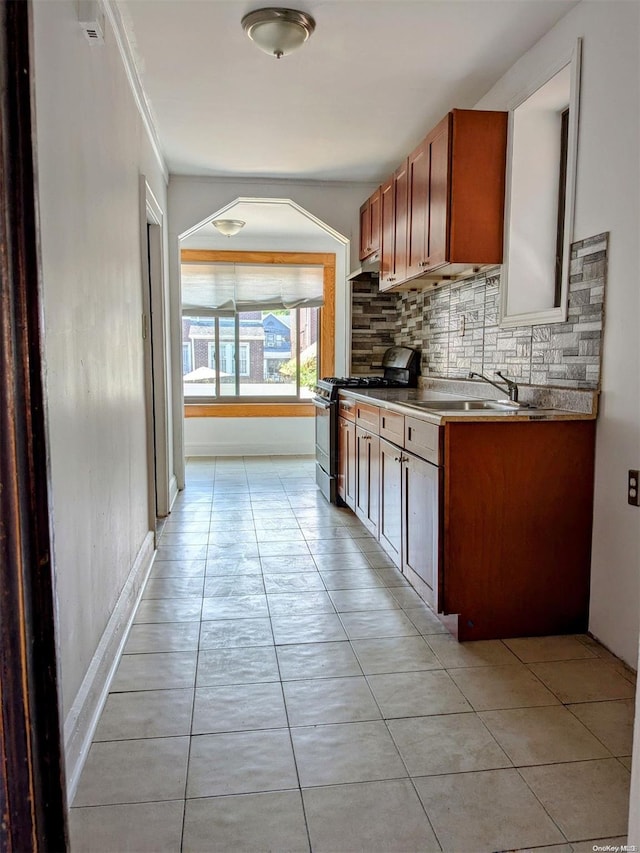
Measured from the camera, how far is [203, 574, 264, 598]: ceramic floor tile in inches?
112

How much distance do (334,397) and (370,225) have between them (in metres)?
1.37

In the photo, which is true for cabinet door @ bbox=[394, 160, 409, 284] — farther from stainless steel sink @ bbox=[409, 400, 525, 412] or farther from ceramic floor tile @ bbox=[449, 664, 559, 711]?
ceramic floor tile @ bbox=[449, 664, 559, 711]

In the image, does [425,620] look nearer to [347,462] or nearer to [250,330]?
[347,462]

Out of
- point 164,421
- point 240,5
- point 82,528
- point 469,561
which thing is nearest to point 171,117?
point 240,5

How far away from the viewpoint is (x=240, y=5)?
242 centimetres

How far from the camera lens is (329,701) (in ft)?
6.37

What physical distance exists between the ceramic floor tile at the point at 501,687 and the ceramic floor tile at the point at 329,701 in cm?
33

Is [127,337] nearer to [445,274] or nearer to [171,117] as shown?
[171,117]

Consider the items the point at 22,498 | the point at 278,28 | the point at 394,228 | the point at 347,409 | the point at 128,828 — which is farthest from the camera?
the point at 347,409

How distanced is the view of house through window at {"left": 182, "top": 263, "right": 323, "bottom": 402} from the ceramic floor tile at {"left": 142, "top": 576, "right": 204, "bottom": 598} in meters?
4.12

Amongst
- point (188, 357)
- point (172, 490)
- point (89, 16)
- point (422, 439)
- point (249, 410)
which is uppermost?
point (89, 16)

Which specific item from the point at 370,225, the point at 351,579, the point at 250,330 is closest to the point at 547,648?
the point at 351,579

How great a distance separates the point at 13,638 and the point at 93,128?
1.79 meters

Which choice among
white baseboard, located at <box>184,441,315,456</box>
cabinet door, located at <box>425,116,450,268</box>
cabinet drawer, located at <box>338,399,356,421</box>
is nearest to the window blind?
white baseboard, located at <box>184,441,315,456</box>
